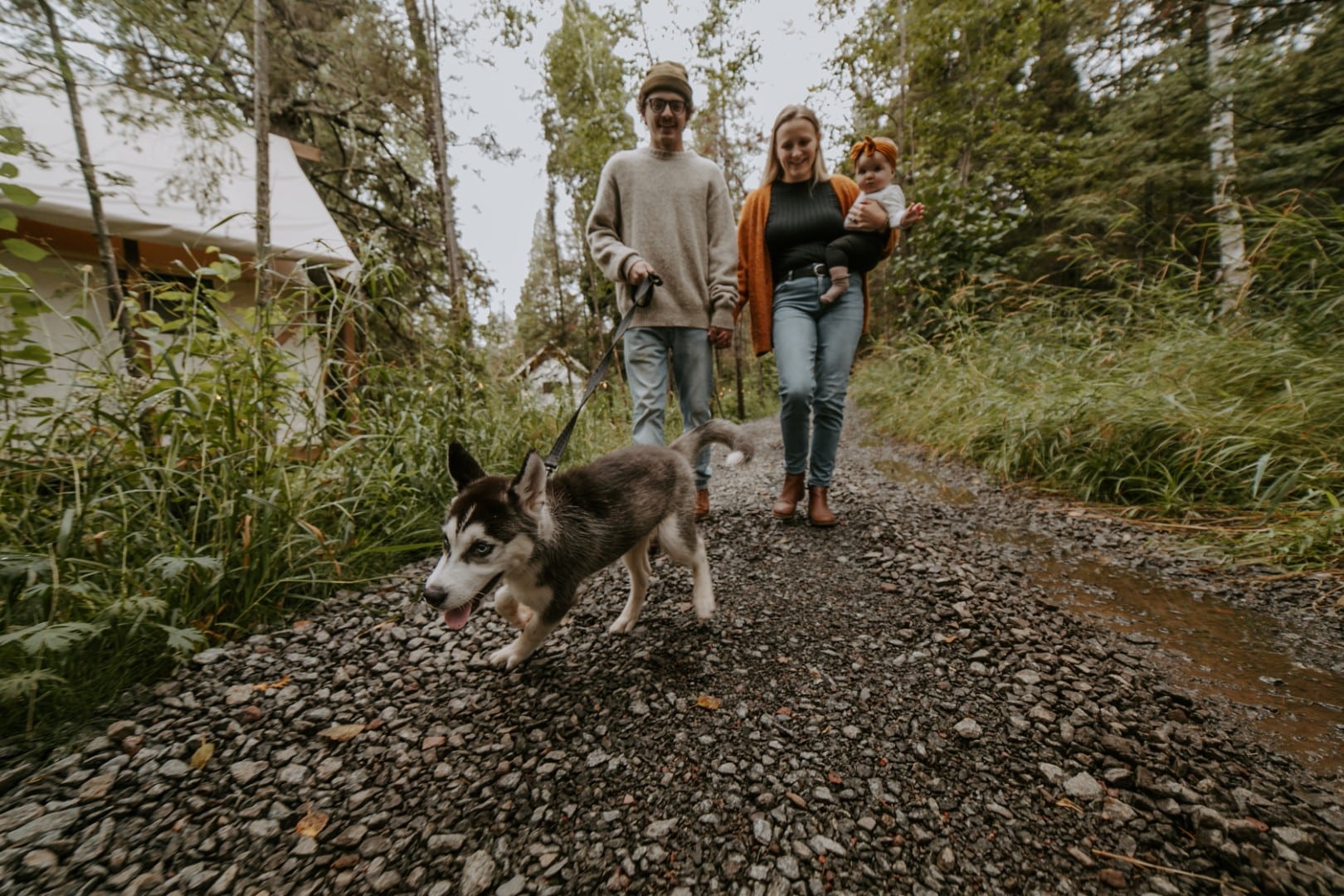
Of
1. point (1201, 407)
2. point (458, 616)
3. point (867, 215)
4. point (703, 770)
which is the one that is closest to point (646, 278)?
point (867, 215)

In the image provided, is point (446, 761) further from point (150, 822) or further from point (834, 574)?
point (834, 574)

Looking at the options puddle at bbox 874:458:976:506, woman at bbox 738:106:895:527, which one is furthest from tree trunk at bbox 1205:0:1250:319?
woman at bbox 738:106:895:527

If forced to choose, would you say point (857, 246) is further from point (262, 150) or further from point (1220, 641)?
point (262, 150)

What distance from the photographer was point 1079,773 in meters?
1.29

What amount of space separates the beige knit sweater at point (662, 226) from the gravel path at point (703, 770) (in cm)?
198

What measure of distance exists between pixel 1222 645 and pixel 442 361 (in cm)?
502

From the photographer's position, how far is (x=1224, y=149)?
210 inches

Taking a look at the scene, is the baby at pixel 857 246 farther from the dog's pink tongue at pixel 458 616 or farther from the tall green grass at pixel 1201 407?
the dog's pink tongue at pixel 458 616

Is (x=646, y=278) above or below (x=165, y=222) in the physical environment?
below

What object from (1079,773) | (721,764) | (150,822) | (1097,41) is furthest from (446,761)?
(1097,41)

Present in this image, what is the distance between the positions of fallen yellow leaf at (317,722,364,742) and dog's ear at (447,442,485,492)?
3.07ft

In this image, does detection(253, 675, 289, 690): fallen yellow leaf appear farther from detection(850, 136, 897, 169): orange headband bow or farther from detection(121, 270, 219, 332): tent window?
detection(850, 136, 897, 169): orange headband bow

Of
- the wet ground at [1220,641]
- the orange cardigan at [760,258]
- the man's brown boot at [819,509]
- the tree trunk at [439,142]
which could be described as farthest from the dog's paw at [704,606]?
the tree trunk at [439,142]

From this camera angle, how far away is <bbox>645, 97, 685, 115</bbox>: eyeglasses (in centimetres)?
301
